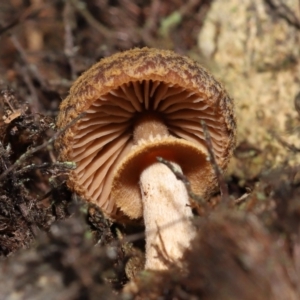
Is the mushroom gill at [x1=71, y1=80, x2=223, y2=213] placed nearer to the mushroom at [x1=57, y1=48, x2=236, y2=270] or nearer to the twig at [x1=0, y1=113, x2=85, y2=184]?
the mushroom at [x1=57, y1=48, x2=236, y2=270]

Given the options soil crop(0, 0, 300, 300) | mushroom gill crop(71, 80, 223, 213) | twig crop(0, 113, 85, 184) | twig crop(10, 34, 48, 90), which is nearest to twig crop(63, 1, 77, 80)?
soil crop(0, 0, 300, 300)

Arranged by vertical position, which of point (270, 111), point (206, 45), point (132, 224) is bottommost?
point (132, 224)

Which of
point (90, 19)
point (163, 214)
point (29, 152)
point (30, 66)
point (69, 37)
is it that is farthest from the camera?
point (90, 19)

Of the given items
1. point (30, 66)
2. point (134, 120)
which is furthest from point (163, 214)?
point (30, 66)

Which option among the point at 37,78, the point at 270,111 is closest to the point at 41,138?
the point at 37,78

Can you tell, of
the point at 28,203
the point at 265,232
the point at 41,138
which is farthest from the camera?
the point at 41,138

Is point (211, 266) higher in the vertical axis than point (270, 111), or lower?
lower

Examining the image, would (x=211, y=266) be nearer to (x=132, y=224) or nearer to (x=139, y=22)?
(x=132, y=224)

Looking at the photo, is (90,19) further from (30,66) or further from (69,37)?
(30,66)
